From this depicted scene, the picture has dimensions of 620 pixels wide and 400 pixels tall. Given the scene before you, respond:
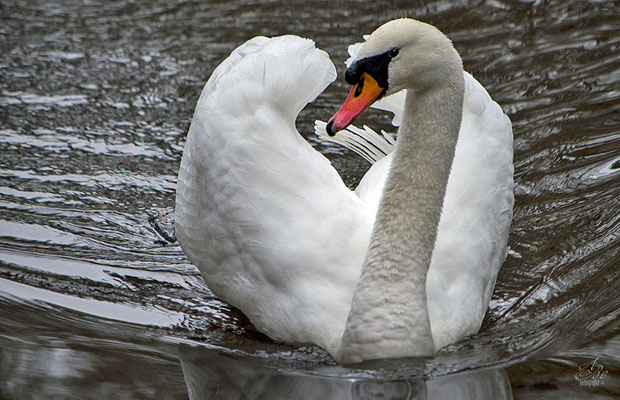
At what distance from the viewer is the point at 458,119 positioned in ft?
14.8

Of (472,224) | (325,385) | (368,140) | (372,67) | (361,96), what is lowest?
(325,385)

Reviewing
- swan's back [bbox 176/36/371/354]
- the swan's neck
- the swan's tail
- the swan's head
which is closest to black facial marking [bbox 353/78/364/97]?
the swan's head

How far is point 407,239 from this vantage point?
4.57 meters

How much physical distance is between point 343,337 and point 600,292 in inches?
65.0

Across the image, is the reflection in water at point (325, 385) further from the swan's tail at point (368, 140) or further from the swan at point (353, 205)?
the swan's tail at point (368, 140)

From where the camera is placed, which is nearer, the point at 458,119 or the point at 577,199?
the point at 458,119

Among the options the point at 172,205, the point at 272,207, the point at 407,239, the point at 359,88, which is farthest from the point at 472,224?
the point at 172,205

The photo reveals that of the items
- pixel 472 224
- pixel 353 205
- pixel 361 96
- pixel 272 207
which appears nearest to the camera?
pixel 361 96

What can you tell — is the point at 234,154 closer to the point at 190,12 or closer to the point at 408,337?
the point at 408,337

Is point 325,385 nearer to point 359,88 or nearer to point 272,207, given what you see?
point 272,207

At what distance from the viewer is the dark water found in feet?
14.5

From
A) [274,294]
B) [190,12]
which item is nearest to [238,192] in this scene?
[274,294]

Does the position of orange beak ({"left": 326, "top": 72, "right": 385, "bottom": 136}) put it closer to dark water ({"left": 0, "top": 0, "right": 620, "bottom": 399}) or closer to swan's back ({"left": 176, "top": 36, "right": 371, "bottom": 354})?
swan's back ({"left": 176, "top": 36, "right": 371, "bottom": 354})

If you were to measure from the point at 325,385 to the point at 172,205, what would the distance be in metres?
2.74
